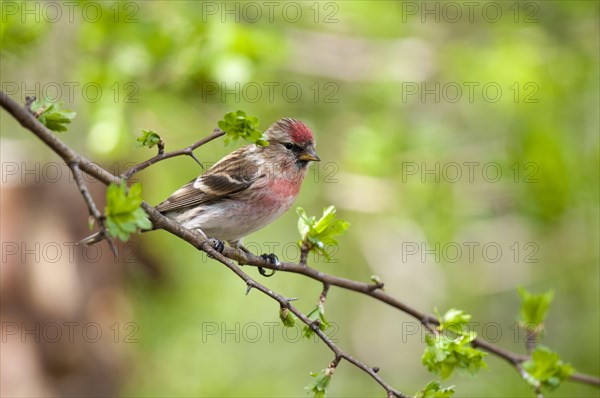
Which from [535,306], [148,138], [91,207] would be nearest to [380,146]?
[535,306]

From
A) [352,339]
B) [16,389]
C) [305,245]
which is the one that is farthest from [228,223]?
[352,339]

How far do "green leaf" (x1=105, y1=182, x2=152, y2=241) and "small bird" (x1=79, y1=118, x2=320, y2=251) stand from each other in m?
2.81

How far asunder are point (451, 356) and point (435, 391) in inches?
12.8

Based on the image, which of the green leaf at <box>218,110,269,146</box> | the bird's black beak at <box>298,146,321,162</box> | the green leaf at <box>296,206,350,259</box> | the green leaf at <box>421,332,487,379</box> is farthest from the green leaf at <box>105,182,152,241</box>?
the bird's black beak at <box>298,146,321,162</box>

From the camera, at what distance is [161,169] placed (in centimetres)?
991

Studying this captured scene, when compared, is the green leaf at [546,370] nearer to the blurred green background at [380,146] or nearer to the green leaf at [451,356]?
the green leaf at [451,356]

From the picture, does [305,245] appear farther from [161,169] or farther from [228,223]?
[161,169]

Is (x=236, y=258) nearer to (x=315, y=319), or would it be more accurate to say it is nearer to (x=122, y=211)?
(x=315, y=319)

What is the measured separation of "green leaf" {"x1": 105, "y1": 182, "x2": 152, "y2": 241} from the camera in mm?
2883

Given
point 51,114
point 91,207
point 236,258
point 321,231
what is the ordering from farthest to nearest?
point 236,258 < point 321,231 < point 51,114 < point 91,207

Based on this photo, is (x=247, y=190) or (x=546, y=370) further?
(x=247, y=190)

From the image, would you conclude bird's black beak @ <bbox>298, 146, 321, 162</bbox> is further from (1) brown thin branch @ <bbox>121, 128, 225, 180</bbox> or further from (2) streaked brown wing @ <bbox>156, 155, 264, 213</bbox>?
(1) brown thin branch @ <bbox>121, 128, 225, 180</bbox>

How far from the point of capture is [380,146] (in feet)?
27.0

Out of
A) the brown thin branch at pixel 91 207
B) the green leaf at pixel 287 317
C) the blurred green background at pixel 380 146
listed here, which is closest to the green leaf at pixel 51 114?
the brown thin branch at pixel 91 207
